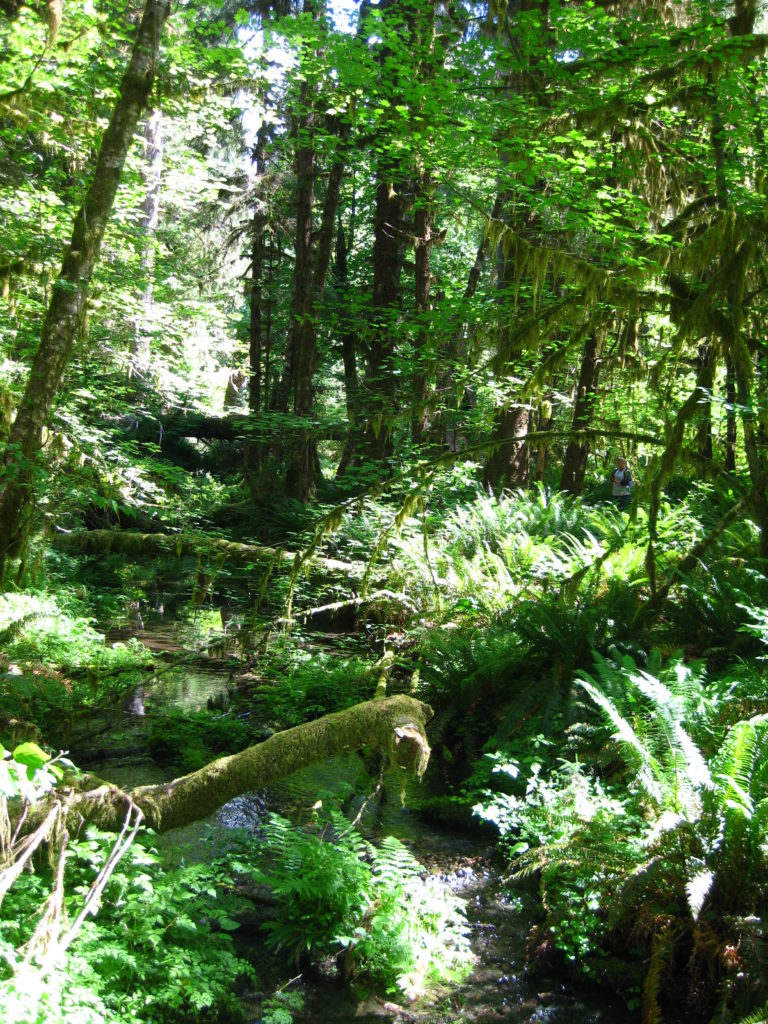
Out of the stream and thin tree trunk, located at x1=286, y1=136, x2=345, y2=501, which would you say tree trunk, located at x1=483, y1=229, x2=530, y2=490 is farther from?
the stream

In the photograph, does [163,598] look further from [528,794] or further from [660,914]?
[660,914]

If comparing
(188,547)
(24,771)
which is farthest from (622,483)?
(24,771)

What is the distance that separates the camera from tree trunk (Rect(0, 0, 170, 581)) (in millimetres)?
6832

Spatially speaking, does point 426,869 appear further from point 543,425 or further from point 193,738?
point 543,425

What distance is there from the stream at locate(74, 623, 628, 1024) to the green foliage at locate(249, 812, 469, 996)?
127 millimetres

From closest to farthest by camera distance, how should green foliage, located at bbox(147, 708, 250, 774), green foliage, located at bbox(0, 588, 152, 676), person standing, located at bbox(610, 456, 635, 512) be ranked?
1. green foliage, located at bbox(147, 708, 250, 774)
2. green foliage, located at bbox(0, 588, 152, 676)
3. person standing, located at bbox(610, 456, 635, 512)

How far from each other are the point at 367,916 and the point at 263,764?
105 cm

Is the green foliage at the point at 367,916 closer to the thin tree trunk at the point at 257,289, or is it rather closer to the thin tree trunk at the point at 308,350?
the thin tree trunk at the point at 308,350

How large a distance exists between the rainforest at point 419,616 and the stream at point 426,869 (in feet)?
0.09

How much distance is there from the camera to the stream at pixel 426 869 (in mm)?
3793

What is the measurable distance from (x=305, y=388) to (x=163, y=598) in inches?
212

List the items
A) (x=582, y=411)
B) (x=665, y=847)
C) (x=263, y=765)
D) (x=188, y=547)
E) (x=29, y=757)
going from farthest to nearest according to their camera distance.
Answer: (x=582, y=411), (x=188, y=547), (x=263, y=765), (x=665, y=847), (x=29, y=757)

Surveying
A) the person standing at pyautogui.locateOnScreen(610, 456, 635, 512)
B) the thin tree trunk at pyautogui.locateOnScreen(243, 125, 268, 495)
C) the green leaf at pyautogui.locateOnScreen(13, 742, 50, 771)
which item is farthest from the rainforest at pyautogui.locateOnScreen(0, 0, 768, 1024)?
the thin tree trunk at pyautogui.locateOnScreen(243, 125, 268, 495)

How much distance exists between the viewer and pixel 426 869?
471 centimetres
